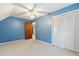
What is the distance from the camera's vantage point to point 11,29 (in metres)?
6.66

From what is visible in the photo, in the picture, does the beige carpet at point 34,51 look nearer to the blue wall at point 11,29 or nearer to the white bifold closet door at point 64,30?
the white bifold closet door at point 64,30

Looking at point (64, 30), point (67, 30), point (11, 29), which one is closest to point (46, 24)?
point (64, 30)

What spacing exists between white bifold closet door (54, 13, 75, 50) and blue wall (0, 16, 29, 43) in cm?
343

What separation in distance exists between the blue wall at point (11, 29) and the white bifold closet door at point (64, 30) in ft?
11.3

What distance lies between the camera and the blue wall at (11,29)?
6.08 metres

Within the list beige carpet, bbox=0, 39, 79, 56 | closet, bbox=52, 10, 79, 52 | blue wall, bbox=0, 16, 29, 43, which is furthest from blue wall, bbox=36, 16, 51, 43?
blue wall, bbox=0, 16, 29, 43

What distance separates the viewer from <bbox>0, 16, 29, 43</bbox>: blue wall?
6.08 meters

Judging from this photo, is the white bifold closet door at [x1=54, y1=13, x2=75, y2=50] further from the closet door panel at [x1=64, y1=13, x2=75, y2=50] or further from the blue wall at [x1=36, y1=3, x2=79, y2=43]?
the blue wall at [x1=36, y1=3, x2=79, y2=43]

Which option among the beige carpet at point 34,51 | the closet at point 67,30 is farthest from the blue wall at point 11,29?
the closet at point 67,30

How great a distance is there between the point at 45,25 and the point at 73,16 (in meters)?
2.54

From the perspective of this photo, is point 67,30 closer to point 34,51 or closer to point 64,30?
point 64,30

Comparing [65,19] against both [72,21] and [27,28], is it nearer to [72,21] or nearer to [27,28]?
[72,21]

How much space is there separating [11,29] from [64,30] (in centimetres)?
415

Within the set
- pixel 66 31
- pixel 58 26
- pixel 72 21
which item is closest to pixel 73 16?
pixel 72 21
